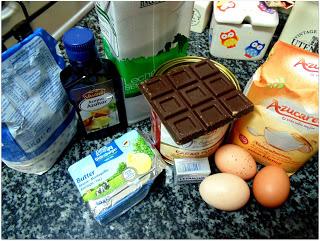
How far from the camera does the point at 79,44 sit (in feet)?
1.66

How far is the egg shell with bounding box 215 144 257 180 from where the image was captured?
607 mm

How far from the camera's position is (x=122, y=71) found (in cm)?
61

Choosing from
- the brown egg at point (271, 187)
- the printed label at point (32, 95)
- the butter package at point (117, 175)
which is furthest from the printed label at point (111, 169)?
the brown egg at point (271, 187)

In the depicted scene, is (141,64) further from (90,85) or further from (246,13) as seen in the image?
(246,13)

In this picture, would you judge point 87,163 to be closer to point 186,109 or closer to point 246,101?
point 186,109

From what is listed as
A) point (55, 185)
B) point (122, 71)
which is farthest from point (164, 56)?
point (55, 185)

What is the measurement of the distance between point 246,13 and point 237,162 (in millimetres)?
377

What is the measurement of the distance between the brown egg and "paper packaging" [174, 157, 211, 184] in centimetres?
10

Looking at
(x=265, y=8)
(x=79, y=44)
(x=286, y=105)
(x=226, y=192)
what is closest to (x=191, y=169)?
(x=226, y=192)

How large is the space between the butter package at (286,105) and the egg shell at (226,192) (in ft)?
0.35

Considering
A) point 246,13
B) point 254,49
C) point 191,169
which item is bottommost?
point 191,169

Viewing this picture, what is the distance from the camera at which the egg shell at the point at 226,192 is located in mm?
567

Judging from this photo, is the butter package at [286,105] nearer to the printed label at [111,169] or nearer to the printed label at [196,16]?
the printed label at [111,169]

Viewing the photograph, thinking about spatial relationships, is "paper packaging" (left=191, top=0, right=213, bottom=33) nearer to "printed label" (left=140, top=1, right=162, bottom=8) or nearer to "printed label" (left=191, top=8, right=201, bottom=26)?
"printed label" (left=191, top=8, right=201, bottom=26)
